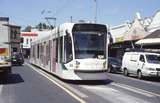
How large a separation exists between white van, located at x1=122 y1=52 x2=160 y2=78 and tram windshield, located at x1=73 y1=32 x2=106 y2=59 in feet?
25.6

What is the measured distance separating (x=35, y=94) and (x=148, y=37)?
26.4 metres

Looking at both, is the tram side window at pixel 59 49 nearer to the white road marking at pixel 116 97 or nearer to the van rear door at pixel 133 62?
the white road marking at pixel 116 97

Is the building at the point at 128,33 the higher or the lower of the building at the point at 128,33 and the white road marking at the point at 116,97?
the higher

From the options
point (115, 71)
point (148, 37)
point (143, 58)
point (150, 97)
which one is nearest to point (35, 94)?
point (150, 97)

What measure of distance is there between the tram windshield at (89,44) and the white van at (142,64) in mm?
7818

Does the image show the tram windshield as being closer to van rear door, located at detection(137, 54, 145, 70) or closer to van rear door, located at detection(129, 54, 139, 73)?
van rear door, located at detection(137, 54, 145, 70)

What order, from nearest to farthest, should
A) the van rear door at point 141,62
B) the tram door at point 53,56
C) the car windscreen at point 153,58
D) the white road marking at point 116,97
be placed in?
the white road marking at point 116,97 → the tram door at point 53,56 → the car windscreen at point 153,58 → the van rear door at point 141,62

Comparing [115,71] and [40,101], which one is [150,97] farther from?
[115,71]

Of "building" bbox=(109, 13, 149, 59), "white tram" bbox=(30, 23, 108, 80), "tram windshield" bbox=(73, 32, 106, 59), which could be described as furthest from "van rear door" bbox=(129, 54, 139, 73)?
"building" bbox=(109, 13, 149, 59)

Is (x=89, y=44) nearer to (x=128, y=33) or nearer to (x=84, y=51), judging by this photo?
(x=84, y=51)

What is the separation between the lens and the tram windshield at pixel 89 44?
2181 centimetres

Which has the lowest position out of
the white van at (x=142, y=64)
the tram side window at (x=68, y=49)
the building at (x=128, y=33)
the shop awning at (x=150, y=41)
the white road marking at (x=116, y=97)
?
the white road marking at (x=116, y=97)

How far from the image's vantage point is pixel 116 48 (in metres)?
57.5

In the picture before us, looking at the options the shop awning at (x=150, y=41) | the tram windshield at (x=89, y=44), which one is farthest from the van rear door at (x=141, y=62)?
the tram windshield at (x=89, y=44)
